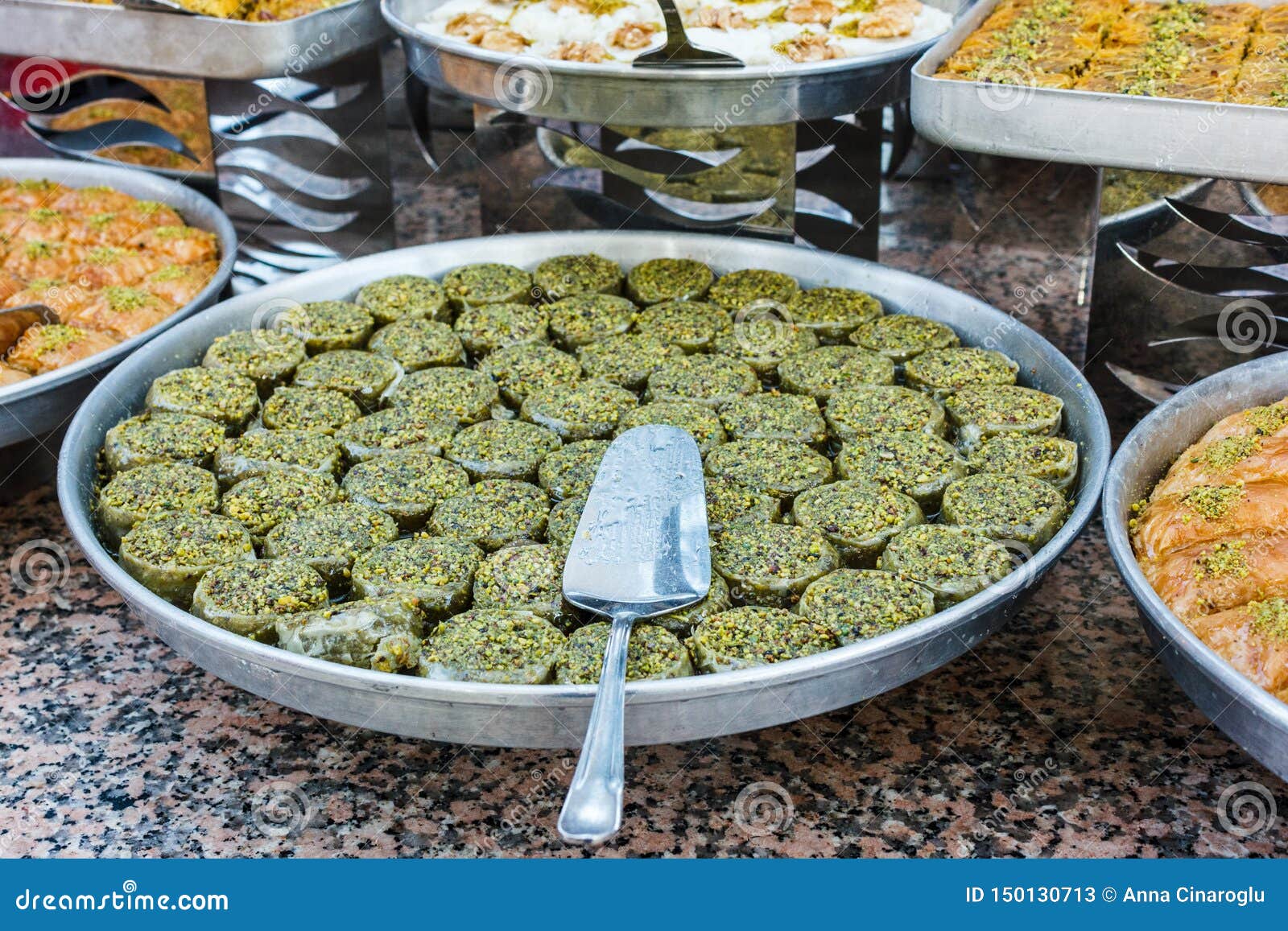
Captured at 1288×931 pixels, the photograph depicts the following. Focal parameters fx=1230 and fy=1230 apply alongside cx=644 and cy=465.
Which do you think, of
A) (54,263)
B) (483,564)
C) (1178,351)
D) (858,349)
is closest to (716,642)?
(483,564)

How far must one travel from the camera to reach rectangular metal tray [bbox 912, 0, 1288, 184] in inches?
63.5

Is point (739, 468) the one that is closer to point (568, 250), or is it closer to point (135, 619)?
point (568, 250)

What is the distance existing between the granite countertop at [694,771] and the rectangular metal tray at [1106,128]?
0.61 meters

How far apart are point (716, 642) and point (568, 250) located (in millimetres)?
1101

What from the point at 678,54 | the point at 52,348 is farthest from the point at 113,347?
the point at 678,54

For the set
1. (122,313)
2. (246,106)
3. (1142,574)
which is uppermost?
(246,106)

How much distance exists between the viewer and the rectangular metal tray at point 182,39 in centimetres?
226

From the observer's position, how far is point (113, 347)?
200 cm

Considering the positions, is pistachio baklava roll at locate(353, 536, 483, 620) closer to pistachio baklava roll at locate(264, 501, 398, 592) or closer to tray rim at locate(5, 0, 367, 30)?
pistachio baklava roll at locate(264, 501, 398, 592)

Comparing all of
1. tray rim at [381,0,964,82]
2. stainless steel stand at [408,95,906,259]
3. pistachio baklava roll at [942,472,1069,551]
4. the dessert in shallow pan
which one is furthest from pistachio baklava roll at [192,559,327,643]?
stainless steel stand at [408,95,906,259]

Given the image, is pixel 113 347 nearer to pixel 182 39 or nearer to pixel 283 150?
pixel 182 39

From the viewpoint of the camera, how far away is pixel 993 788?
1.42m

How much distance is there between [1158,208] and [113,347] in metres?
1.68

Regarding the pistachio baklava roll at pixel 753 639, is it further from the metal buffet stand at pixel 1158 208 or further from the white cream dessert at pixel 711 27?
the white cream dessert at pixel 711 27
